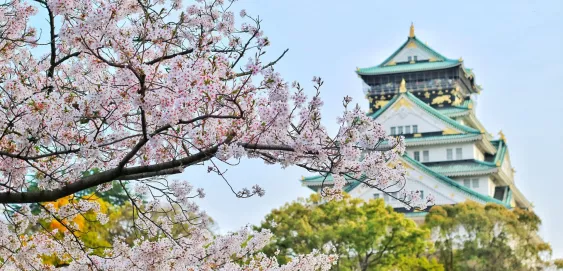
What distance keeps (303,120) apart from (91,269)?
2.82 metres

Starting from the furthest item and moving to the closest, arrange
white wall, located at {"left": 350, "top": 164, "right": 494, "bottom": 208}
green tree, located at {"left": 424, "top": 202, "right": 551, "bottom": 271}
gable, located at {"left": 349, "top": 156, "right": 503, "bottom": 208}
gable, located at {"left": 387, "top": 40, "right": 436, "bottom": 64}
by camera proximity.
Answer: gable, located at {"left": 387, "top": 40, "right": 436, "bottom": 64} → white wall, located at {"left": 350, "top": 164, "right": 494, "bottom": 208} → gable, located at {"left": 349, "top": 156, "right": 503, "bottom": 208} → green tree, located at {"left": 424, "top": 202, "right": 551, "bottom": 271}

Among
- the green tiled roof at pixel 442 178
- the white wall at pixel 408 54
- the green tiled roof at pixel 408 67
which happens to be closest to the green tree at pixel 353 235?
the green tiled roof at pixel 442 178

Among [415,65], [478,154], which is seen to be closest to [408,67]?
[415,65]

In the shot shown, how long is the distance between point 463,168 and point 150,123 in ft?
148

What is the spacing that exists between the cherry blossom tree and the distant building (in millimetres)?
37836

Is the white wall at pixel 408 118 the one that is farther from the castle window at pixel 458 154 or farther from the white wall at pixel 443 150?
the castle window at pixel 458 154

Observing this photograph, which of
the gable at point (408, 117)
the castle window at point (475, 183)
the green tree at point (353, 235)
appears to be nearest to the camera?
the green tree at point (353, 235)

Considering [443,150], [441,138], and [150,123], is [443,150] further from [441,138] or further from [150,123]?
[150,123]

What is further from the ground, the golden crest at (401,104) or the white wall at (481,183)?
the golden crest at (401,104)

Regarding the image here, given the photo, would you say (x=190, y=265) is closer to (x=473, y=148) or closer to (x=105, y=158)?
(x=105, y=158)

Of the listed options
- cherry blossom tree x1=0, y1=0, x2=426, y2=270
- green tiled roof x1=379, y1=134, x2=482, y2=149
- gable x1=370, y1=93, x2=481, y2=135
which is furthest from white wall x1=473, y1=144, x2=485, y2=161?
cherry blossom tree x1=0, y1=0, x2=426, y2=270

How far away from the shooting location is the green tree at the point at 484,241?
32.8 meters

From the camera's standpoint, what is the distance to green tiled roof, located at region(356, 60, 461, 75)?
54531 millimetres

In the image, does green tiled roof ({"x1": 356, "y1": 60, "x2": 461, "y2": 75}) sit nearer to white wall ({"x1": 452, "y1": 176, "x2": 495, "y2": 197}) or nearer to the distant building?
the distant building
